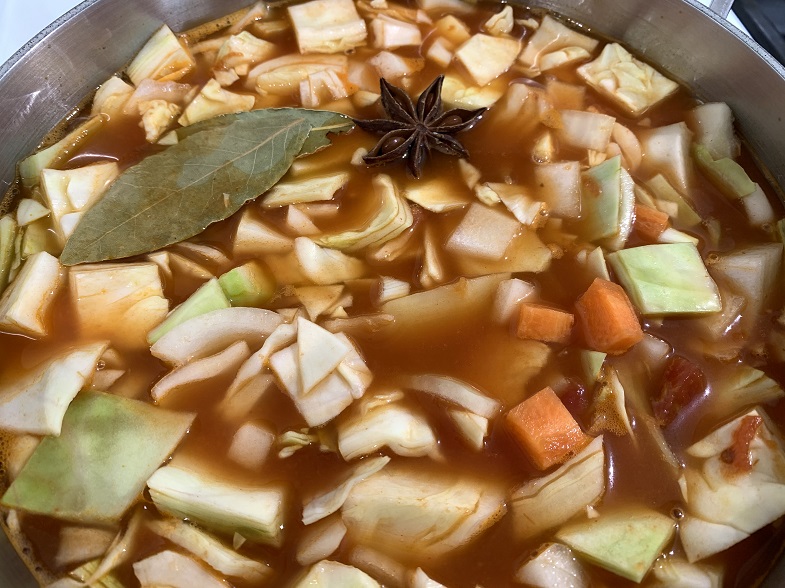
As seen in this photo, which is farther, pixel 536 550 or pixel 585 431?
pixel 585 431

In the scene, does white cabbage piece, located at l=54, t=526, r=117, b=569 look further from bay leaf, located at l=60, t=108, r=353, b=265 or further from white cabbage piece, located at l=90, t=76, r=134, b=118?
white cabbage piece, located at l=90, t=76, r=134, b=118

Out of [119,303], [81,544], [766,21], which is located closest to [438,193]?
[119,303]

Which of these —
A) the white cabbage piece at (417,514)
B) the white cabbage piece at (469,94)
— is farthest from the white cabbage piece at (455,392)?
the white cabbage piece at (469,94)

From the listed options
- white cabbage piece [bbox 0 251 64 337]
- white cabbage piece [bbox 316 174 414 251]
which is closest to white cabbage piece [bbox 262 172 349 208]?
white cabbage piece [bbox 316 174 414 251]

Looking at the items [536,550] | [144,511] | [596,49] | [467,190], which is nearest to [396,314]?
[467,190]

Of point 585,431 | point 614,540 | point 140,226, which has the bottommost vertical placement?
point 614,540

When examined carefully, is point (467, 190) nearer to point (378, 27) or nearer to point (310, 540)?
point (378, 27)

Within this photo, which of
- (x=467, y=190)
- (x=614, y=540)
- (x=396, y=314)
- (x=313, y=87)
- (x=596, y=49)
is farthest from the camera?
(x=596, y=49)
